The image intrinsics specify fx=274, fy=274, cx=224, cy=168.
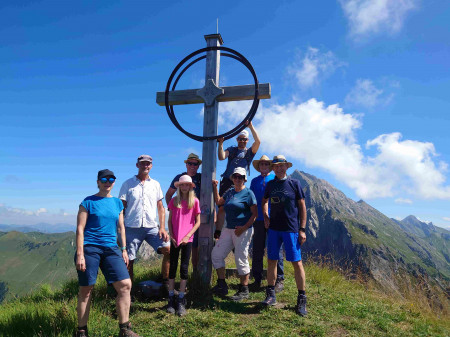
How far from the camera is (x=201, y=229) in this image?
19.8 ft

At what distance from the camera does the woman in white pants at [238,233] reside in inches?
218

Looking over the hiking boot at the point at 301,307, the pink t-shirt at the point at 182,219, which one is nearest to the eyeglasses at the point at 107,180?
the pink t-shirt at the point at 182,219

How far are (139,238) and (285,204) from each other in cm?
298

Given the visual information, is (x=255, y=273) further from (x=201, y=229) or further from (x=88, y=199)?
(x=88, y=199)

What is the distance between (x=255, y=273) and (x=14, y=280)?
→ 241m

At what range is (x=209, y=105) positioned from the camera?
6.55 meters

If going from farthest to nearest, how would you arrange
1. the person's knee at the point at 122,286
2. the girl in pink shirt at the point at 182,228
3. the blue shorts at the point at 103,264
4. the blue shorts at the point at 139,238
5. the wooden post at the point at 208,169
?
1. the wooden post at the point at 208,169
2. the blue shorts at the point at 139,238
3. the girl in pink shirt at the point at 182,228
4. the person's knee at the point at 122,286
5. the blue shorts at the point at 103,264

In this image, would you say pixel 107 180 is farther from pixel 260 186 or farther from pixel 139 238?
pixel 260 186

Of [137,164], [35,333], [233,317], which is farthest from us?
[137,164]

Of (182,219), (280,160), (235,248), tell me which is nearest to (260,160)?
(280,160)

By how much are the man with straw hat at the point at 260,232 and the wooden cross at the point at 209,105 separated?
1.04 meters

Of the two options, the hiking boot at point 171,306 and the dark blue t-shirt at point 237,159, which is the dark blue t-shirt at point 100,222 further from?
the dark blue t-shirt at point 237,159

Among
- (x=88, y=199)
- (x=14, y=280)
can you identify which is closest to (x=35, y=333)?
(x=88, y=199)

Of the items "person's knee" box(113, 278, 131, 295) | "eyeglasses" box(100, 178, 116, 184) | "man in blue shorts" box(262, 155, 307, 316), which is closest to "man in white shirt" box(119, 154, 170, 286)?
"eyeglasses" box(100, 178, 116, 184)
